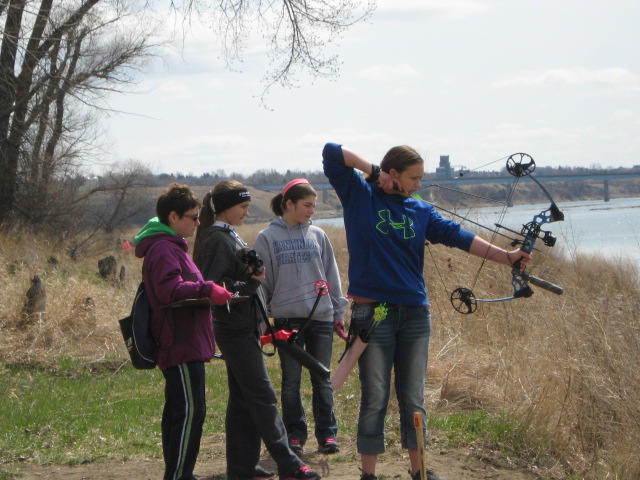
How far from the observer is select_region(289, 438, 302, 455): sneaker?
6.09 m

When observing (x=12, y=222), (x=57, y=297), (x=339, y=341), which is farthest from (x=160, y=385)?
(x=12, y=222)

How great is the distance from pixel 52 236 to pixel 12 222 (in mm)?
1494

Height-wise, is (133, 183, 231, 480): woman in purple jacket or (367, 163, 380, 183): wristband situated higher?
(367, 163, 380, 183): wristband

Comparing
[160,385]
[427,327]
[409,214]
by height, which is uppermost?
[409,214]

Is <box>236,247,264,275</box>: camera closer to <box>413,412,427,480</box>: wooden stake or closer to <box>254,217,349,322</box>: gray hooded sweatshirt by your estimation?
<box>254,217,349,322</box>: gray hooded sweatshirt

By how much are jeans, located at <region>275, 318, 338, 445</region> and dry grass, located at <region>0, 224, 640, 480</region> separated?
58.5 inches

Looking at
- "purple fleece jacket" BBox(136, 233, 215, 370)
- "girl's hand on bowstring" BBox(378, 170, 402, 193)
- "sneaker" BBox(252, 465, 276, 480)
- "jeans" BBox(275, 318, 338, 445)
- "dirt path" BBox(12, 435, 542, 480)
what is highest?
"girl's hand on bowstring" BBox(378, 170, 402, 193)

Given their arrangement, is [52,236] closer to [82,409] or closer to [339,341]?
[339,341]

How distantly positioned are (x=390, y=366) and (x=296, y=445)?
1422 millimetres

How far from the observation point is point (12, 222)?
75.9 feet

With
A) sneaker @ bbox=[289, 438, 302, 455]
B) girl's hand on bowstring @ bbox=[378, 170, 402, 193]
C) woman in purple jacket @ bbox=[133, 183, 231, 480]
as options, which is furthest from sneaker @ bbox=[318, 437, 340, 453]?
girl's hand on bowstring @ bbox=[378, 170, 402, 193]

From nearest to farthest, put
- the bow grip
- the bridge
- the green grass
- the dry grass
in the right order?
the bow grip < the green grass < the dry grass < the bridge

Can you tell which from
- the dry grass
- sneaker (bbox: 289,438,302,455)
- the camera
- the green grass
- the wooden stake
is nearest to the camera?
the wooden stake

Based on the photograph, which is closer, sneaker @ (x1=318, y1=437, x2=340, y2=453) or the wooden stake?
the wooden stake
